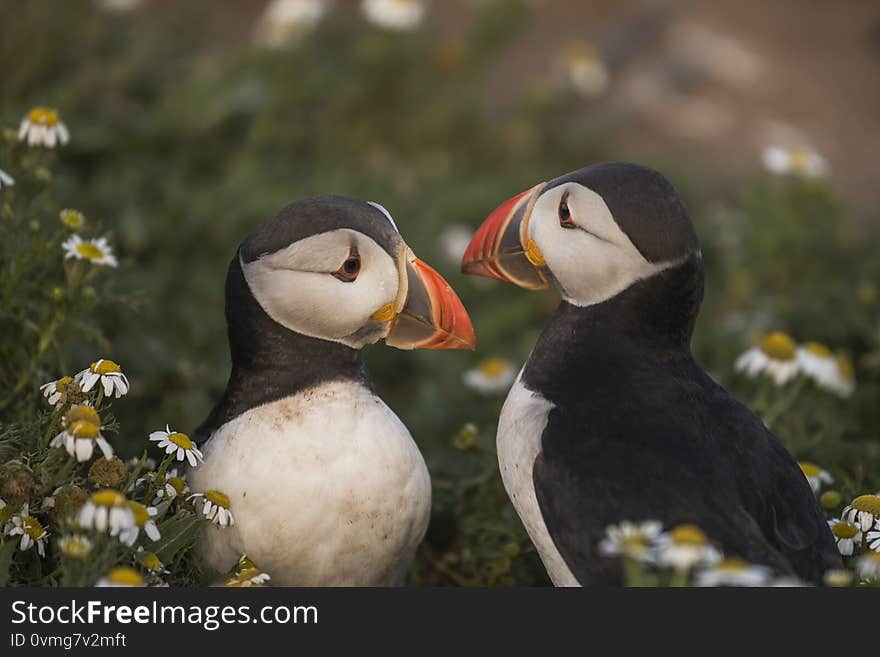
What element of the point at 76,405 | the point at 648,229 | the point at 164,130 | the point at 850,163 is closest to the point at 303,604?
the point at 76,405

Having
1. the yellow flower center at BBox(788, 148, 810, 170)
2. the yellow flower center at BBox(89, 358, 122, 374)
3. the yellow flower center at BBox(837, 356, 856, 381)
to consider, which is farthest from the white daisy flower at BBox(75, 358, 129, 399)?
the yellow flower center at BBox(788, 148, 810, 170)

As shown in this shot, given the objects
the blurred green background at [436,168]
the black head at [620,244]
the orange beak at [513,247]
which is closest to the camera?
the black head at [620,244]

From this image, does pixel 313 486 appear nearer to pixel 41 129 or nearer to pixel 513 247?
pixel 513 247

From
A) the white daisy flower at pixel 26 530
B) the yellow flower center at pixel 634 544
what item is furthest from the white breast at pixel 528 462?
the white daisy flower at pixel 26 530

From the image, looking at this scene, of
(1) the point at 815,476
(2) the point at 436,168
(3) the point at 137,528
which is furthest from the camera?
(2) the point at 436,168

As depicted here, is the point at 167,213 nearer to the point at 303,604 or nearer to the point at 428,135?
the point at 428,135

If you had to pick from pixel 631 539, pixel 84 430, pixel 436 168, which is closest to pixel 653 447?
pixel 631 539

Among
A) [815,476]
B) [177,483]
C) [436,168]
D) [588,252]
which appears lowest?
[436,168]

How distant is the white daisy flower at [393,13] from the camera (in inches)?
297

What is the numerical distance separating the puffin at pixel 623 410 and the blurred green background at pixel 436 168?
30.1 inches

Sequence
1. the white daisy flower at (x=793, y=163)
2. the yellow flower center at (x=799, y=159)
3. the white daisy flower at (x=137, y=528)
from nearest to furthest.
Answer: the white daisy flower at (x=137, y=528)
the white daisy flower at (x=793, y=163)
the yellow flower center at (x=799, y=159)

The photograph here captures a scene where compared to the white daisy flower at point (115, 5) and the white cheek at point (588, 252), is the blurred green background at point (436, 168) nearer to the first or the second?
the white daisy flower at point (115, 5)

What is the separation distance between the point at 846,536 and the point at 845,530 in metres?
0.02

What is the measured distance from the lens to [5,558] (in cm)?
302
